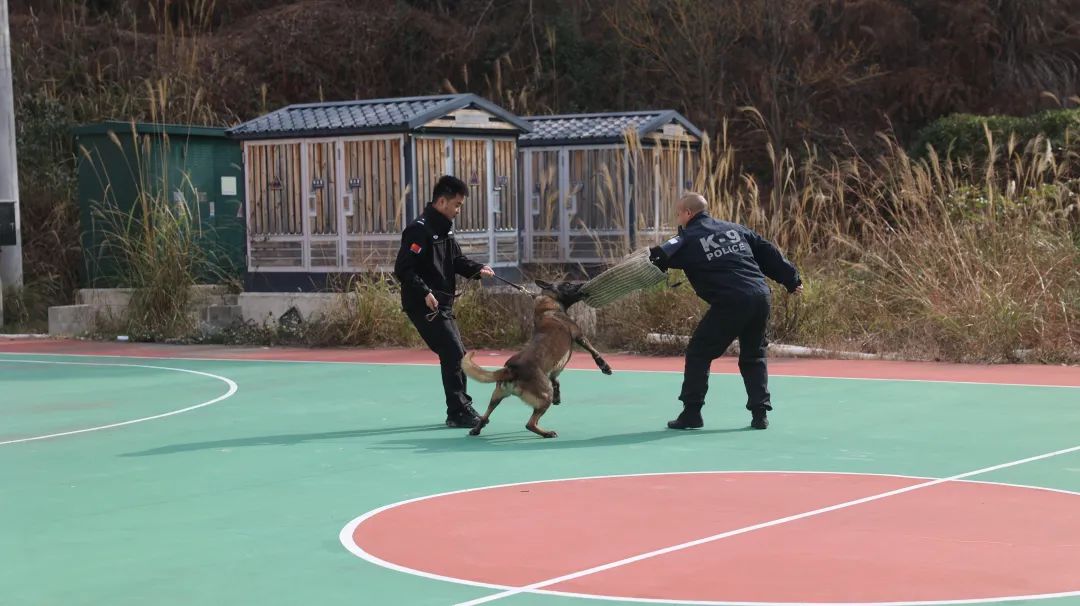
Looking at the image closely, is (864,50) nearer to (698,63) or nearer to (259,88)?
(698,63)

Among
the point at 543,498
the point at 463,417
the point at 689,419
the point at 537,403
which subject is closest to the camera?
the point at 543,498

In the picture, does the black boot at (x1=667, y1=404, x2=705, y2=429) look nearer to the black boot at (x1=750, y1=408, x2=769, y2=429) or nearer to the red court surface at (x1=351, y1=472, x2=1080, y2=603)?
the black boot at (x1=750, y1=408, x2=769, y2=429)

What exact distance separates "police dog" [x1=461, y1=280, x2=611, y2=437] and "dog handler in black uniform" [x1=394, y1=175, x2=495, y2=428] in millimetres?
593

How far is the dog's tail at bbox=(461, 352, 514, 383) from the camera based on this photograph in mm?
11305

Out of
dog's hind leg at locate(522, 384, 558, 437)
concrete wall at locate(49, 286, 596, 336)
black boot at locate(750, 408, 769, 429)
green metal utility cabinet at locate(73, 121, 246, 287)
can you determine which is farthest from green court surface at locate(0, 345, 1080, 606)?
green metal utility cabinet at locate(73, 121, 246, 287)

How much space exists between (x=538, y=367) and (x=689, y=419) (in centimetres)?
136

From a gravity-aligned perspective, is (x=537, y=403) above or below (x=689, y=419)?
above

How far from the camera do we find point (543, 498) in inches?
364

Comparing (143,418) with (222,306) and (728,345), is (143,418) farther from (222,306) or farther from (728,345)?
(222,306)

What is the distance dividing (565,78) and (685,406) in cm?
2069

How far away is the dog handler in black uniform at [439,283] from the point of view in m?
12.2

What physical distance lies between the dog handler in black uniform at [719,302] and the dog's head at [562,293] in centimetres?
66

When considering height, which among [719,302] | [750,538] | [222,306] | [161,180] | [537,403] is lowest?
[750,538]

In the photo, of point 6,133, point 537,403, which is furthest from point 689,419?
point 6,133
